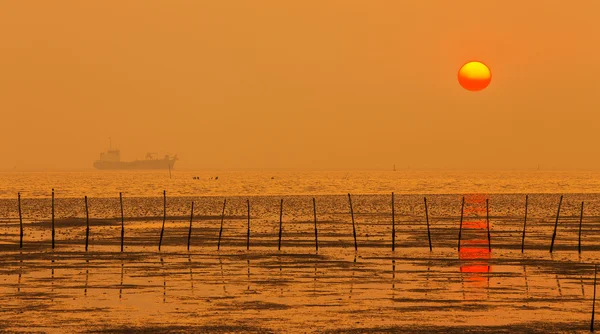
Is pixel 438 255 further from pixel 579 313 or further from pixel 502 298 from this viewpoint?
pixel 579 313

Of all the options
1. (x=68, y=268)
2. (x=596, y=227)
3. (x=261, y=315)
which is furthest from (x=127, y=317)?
(x=596, y=227)

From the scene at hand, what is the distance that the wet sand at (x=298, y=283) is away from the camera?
979 inches

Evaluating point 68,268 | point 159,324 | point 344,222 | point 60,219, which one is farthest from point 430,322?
point 60,219

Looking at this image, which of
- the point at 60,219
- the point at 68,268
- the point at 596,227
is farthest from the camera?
the point at 60,219

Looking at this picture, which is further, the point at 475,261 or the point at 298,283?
the point at 475,261

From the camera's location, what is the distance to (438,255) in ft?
143

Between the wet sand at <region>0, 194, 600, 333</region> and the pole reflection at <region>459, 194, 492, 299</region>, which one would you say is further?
the pole reflection at <region>459, 194, 492, 299</region>

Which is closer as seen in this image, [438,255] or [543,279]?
[543,279]

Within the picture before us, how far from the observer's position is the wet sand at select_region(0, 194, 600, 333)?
979 inches

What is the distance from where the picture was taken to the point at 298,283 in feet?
107

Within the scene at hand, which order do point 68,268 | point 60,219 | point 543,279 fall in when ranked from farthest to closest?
1. point 60,219
2. point 68,268
3. point 543,279

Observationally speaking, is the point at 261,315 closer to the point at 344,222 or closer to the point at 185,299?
the point at 185,299

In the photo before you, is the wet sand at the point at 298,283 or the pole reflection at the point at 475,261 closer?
the wet sand at the point at 298,283

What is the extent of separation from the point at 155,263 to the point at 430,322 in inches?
688
